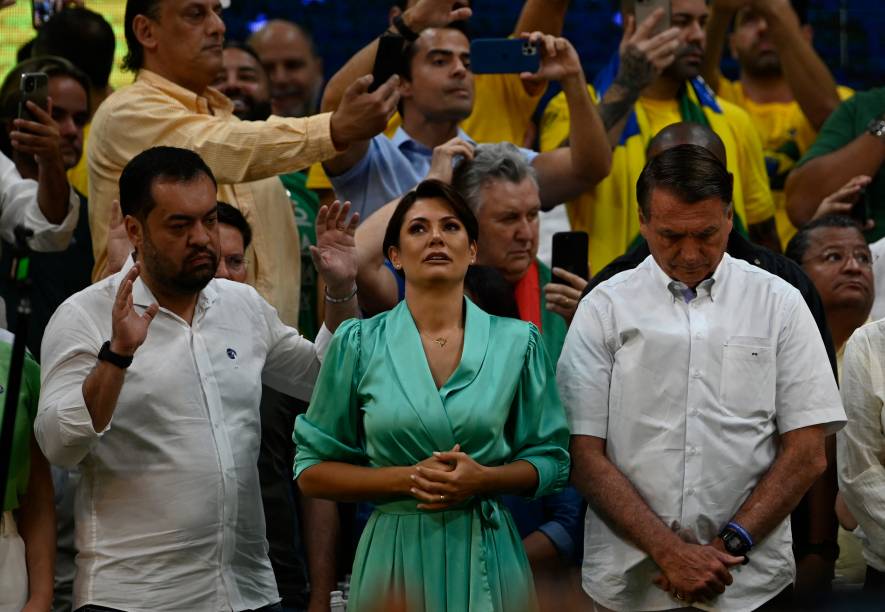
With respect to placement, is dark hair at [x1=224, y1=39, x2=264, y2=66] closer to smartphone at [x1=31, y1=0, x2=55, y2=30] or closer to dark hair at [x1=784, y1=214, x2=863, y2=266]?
smartphone at [x1=31, y1=0, x2=55, y2=30]

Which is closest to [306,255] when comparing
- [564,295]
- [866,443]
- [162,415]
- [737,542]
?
[564,295]

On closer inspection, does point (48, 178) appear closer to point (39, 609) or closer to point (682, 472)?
point (39, 609)

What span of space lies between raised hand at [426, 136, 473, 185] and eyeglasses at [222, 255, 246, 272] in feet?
2.37

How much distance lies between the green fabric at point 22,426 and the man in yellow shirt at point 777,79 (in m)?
3.73

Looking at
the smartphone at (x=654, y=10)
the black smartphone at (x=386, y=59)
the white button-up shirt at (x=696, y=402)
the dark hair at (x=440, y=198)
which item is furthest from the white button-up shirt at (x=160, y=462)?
the smartphone at (x=654, y=10)

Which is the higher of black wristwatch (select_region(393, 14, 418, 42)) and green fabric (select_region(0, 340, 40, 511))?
black wristwatch (select_region(393, 14, 418, 42))

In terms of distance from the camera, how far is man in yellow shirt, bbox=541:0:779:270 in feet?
20.5

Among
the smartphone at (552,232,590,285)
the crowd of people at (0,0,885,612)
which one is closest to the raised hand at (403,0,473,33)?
the crowd of people at (0,0,885,612)

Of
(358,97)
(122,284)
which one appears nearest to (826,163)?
(358,97)

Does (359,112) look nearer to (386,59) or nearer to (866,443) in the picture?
(386,59)

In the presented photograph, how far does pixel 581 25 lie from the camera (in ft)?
28.8

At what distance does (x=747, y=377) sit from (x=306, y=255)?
7.34 ft

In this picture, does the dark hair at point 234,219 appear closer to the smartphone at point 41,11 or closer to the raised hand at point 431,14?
the raised hand at point 431,14

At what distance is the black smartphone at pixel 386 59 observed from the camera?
18.2ft
